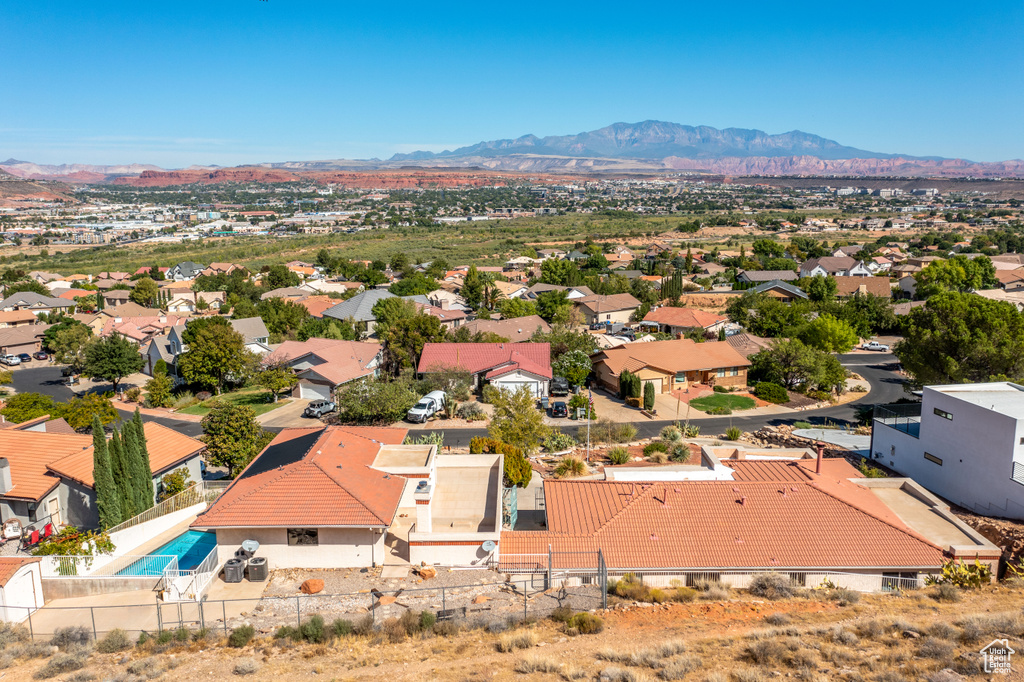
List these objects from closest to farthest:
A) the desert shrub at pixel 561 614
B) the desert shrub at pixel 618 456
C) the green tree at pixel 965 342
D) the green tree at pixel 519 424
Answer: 1. the desert shrub at pixel 561 614
2. the desert shrub at pixel 618 456
3. the green tree at pixel 519 424
4. the green tree at pixel 965 342

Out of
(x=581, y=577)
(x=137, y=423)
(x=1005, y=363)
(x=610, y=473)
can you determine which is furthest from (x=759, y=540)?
(x=1005, y=363)

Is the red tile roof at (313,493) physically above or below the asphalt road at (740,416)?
above

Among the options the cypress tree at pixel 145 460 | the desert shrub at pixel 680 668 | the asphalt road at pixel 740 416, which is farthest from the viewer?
the asphalt road at pixel 740 416

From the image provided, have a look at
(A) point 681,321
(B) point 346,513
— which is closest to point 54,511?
(B) point 346,513

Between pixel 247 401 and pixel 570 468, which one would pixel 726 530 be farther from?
pixel 247 401

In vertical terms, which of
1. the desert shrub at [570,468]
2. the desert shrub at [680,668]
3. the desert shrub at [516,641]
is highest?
the desert shrub at [680,668]

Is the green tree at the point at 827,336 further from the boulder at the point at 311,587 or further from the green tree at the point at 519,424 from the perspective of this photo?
the boulder at the point at 311,587

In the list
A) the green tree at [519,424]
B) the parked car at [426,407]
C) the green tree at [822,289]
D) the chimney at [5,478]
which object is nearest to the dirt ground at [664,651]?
the chimney at [5,478]
